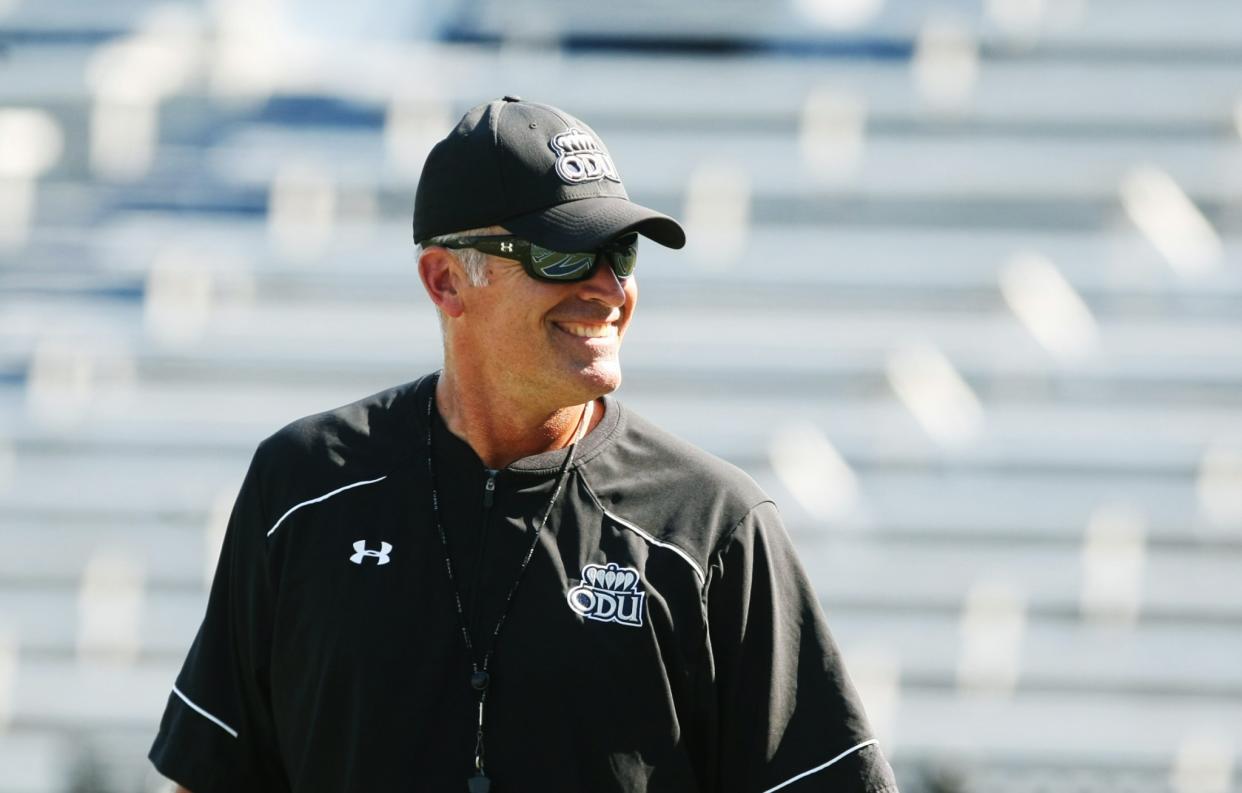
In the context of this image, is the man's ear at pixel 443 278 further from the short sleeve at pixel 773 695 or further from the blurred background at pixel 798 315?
the blurred background at pixel 798 315

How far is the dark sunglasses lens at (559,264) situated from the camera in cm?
176

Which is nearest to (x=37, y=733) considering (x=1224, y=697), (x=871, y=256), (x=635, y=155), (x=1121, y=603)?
(x=635, y=155)

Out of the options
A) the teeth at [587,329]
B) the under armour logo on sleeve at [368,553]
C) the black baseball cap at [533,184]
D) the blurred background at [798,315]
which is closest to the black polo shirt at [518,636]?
the under armour logo on sleeve at [368,553]

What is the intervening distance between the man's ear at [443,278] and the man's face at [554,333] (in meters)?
0.05

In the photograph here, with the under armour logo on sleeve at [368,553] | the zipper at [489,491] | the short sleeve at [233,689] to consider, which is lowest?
the short sleeve at [233,689]

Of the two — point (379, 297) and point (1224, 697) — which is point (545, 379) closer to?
point (379, 297)

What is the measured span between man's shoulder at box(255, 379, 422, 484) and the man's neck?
0.23 ft

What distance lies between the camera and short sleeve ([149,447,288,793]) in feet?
5.96

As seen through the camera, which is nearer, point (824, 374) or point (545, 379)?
point (545, 379)

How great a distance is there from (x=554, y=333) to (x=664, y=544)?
268mm

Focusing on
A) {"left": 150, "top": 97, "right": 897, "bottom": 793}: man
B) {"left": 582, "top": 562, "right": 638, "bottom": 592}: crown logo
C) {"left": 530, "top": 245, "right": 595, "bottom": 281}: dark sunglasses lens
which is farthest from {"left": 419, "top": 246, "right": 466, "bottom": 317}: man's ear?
{"left": 582, "top": 562, "right": 638, "bottom": 592}: crown logo

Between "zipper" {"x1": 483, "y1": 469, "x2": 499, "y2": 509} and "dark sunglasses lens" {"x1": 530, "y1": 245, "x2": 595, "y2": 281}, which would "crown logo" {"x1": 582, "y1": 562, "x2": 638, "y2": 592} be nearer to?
"zipper" {"x1": 483, "y1": 469, "x2": 499, "y2": 509}

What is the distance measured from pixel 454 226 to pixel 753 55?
13.4 feet

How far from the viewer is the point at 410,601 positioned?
175 centimetres
